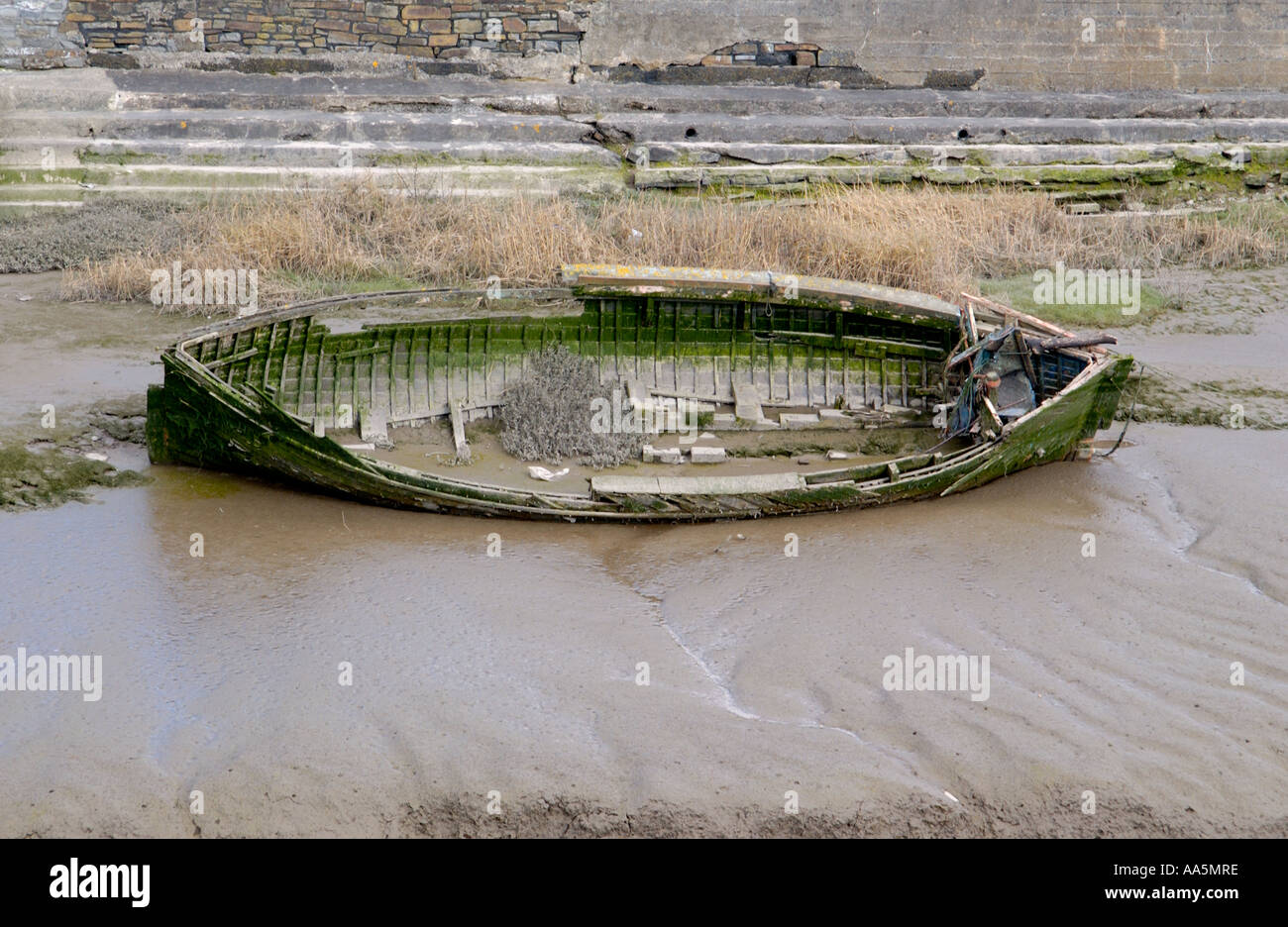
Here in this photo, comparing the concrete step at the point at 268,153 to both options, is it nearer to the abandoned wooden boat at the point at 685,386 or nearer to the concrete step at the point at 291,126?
the concrete step at the point at 291,126

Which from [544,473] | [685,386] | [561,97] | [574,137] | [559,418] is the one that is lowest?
[544,473]

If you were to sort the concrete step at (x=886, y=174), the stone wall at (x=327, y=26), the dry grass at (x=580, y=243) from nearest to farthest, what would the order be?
the dry grass at (x=580, y=243), the concrete step at (x=886, y=174), the stone wall at (x=327, y=26)

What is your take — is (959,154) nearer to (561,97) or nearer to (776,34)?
(776,34)

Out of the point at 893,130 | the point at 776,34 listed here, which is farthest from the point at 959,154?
the point at 776,34

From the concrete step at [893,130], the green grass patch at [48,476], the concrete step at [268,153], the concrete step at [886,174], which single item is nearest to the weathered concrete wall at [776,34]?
the concrete step at [893,130]

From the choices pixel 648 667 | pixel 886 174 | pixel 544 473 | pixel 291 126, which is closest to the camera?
pixel 648 667

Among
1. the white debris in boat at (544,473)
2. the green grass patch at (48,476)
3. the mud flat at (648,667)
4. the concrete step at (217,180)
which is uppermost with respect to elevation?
the concrete step at (217,180)

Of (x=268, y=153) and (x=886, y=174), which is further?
(x=886, y=174)
